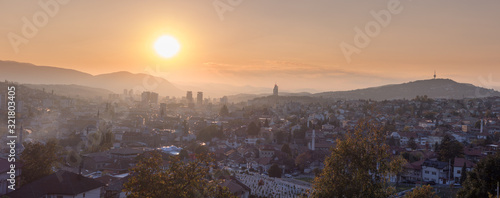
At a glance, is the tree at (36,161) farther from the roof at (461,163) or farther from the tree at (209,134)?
the tree at (209,134)

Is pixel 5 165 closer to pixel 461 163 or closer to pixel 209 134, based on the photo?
pixel 461 163

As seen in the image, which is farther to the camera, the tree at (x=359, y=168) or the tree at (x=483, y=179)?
the tree at (x=483, y=179)

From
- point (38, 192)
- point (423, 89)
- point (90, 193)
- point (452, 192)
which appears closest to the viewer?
point (38, 192)

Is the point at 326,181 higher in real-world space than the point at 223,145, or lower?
higher

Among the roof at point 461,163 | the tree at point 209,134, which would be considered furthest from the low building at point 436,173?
the tree at point 209,134

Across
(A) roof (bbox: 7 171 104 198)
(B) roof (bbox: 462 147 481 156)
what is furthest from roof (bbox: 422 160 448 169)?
(A) roof (bbox: 7 171 104 198)

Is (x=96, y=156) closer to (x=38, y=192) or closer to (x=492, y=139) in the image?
(x=38, y=192)

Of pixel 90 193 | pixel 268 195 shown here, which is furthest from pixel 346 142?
pixel 268 195
